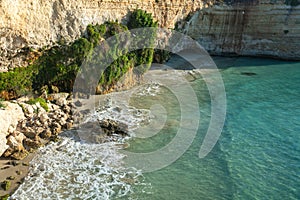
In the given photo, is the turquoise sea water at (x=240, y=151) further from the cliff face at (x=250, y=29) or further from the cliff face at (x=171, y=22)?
the cliff face at (x=250, y=29)

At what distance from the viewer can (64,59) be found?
23.2 metres

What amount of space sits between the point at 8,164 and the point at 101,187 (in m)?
5.26

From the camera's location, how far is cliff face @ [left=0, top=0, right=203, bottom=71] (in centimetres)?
1991

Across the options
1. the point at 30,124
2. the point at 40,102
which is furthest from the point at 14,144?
the point at 40,102

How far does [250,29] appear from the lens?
41469mm

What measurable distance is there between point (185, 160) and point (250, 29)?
30.5 m

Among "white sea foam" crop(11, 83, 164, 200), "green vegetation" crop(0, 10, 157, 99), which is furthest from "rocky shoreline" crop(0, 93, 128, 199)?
"green vegetation" crop(0, 10, 157, 99)

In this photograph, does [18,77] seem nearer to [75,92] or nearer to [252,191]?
[75,92]

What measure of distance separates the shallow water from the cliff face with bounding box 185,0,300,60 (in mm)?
17512

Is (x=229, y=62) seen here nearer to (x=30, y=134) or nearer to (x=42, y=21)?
(x=42, y=21)

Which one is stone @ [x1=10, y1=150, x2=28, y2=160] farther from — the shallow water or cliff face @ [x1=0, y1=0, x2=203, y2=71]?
cliff face @ [x1=0, y1=0, x2=203, y2=71]

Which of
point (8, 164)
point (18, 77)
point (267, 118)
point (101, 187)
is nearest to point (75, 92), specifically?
point (18, 77)

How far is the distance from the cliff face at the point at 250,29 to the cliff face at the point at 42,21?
630 inches

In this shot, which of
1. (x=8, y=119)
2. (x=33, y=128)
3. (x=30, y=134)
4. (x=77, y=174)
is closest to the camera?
(x=77, y=174)
